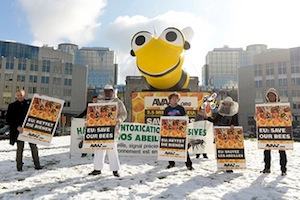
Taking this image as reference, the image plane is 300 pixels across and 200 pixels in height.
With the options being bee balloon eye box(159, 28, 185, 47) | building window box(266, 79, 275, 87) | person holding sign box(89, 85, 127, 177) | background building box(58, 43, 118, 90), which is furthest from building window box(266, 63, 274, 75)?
background building box(58, 43, 118, 90)

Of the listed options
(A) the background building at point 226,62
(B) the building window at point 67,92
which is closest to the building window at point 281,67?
(B) the building window at point 67,92

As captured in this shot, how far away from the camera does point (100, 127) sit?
5277mm

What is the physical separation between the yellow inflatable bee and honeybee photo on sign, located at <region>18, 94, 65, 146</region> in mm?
4798

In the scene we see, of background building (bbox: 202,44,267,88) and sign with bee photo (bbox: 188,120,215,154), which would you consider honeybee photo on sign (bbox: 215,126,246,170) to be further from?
background building (bbox: 202,44,267,88)

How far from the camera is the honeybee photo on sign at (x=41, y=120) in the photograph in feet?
18.2

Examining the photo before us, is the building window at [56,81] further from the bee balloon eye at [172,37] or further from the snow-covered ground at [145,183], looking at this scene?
the snow-covered ground at [145,183]

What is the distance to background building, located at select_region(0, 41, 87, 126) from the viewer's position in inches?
2148

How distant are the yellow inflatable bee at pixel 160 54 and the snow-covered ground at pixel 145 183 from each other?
4.28 meters

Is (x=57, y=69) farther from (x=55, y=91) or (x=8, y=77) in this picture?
(x=8, y=77)

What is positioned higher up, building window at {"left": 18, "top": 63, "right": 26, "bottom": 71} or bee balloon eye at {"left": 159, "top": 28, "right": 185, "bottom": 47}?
building window at {"left": 18, "top": 63, "right": 26, "bottom": 71}

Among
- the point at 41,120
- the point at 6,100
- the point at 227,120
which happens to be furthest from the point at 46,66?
the point at 227,120

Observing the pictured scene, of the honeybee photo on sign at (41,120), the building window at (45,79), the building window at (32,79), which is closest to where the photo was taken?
the honeybee photo on sign at (41,120)

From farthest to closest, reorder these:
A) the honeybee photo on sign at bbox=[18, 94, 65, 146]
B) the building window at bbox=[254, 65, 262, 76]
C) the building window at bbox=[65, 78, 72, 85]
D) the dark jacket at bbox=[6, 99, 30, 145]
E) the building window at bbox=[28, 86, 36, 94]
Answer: the building window at bbox=[254, 65, 262, 76], the building window at bbox=[65, 78, 72, 85], the building window at bbox=[28, 86, 36, 94], the dark jacket at bbox=[6, 99, 30, 145], the honeybee photo on sign at bbox=[18, 94, 65, 146]

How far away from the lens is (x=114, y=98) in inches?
222
